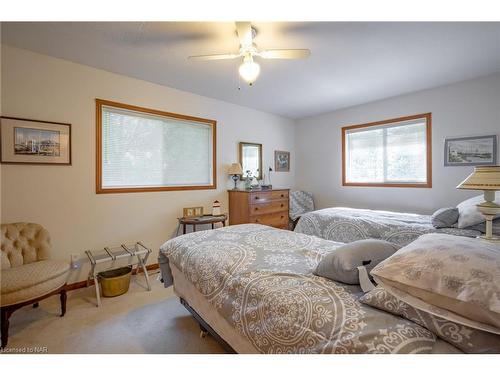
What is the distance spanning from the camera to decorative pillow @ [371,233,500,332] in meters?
0.70

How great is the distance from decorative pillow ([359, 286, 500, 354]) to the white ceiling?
2.07 m

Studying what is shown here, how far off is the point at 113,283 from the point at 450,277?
2.75 m

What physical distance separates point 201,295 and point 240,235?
579 millimetres

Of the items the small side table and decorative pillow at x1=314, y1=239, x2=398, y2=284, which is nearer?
→ decorative pillow at x1=314, y1=239, x2=398, y2=284

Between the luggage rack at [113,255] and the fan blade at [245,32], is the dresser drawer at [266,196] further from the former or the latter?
the fan blade at [245,32]

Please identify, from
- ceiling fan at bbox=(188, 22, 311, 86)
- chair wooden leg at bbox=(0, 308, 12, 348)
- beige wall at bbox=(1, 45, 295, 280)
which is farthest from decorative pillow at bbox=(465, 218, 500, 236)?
chair wooden leg at bbox=(0, 308, 12, 348)

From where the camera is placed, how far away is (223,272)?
4.29ft

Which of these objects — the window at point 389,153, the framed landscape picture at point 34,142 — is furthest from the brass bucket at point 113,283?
the window at point 389,153

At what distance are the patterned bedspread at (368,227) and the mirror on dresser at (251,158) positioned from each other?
57.3 inches

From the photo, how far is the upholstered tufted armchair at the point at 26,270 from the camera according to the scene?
1657 millimetres

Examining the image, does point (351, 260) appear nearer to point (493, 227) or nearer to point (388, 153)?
point (493, 227)

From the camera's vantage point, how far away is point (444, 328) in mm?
746

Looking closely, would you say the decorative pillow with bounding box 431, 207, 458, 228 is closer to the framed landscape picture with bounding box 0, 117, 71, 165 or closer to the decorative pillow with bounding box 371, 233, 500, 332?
the decorative pillow with bounding box 371, 233, 500, 332
